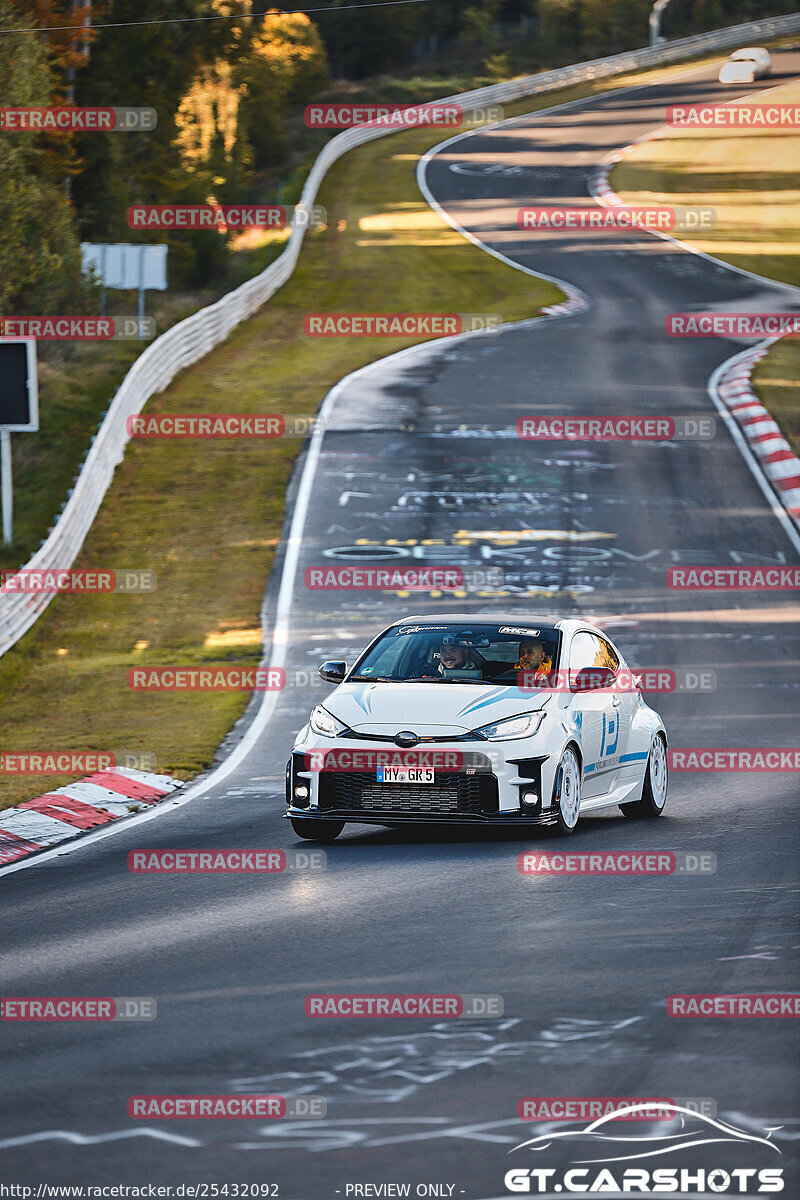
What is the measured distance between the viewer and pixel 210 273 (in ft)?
176

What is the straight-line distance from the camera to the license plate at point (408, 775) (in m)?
10.7

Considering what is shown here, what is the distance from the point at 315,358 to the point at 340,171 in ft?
109

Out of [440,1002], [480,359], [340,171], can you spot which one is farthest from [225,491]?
[340,171]

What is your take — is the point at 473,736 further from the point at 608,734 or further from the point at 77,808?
the point at 77,808

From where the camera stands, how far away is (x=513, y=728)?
35.7 feet

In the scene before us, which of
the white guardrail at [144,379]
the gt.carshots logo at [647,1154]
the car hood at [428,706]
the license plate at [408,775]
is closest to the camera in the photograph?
the gt.carshots logo at [647,1154]

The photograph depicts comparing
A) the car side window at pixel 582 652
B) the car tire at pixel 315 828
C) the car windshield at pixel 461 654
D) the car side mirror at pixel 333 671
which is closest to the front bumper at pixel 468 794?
the car tire at pixel 315 828

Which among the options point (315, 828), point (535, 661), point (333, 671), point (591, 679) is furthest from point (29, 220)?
point (315, 828)

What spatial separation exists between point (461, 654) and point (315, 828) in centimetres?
168

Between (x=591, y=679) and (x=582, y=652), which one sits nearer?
(x=591, y=679)

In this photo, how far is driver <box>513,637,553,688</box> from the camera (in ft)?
38.4

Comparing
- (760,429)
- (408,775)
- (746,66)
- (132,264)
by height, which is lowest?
(408,775)

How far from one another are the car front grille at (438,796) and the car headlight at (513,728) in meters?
0.26

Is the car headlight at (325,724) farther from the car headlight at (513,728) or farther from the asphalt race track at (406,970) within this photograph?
the car headlight at (513,728)
